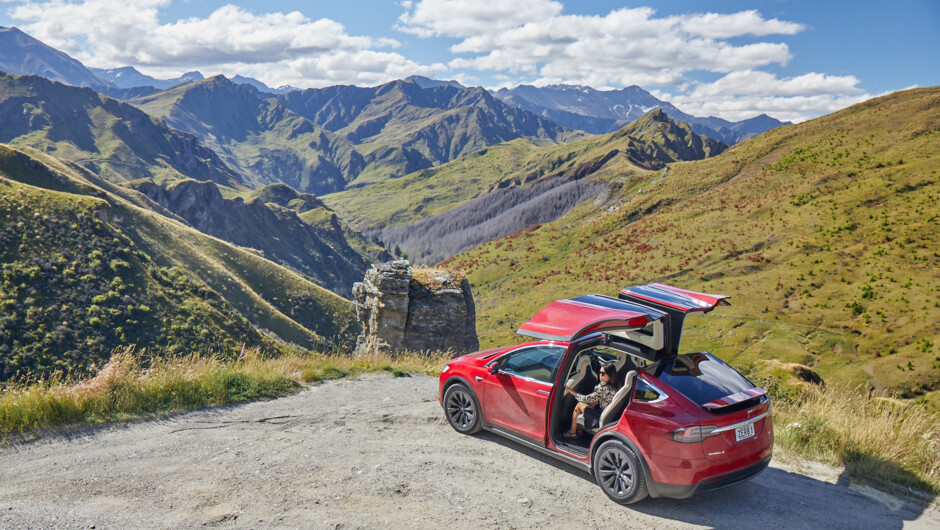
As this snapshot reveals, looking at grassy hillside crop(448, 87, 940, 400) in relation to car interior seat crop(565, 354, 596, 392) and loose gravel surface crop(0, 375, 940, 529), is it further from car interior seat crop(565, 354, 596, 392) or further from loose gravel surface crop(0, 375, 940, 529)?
car interior seat crop(565, 354, 596, 392)

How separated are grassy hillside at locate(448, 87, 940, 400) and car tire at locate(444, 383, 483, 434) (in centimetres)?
2537

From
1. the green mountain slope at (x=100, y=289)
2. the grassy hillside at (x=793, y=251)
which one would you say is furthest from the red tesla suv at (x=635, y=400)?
the green mountain slope at (x=100, y=289)

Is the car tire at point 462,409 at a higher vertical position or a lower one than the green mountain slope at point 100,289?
higher

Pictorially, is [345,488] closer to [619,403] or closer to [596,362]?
[619,403]

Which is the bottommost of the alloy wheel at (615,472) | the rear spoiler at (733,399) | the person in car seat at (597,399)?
the alloy wheel at (615,472)

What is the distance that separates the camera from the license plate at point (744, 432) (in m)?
6.67

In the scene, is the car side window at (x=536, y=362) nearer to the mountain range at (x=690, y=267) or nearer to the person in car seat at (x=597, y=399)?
→ the person in car seat at (x=597, y=399)

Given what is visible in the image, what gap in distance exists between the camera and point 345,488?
7.23 m

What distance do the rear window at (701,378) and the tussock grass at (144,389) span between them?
840cm

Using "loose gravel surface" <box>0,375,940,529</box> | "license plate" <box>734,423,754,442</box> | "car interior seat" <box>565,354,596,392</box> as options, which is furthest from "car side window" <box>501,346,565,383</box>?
"license plate" <box>734,423,754,442</box>

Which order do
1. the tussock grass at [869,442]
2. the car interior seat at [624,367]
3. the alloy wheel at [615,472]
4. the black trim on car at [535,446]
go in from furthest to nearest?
the tussock grass at [869,442], the car interior seat at [624,367], the black trim on car at [535,446], the alloy wheel at [615,472]

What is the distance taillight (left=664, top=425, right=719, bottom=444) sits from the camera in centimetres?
642

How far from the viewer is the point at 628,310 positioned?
7469mm

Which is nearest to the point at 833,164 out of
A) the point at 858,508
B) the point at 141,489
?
the point at 858,508
